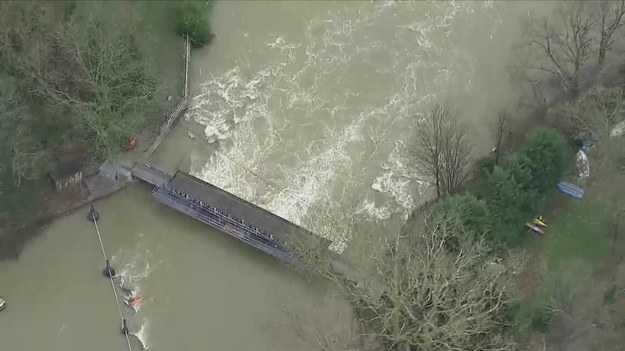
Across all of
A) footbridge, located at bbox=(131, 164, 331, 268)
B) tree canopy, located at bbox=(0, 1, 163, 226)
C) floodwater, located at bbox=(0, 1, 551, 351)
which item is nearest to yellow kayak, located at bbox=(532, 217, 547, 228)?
floodwater, located at bbox=(0, 1, 551, 351)

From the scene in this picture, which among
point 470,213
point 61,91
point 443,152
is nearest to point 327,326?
point 470,213

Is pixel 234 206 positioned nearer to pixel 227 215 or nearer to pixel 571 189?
pixel 227 215

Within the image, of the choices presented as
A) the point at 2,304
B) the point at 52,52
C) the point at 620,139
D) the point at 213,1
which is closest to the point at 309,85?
the point at 213,1

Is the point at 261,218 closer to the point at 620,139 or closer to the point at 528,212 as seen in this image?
the point at 528,212

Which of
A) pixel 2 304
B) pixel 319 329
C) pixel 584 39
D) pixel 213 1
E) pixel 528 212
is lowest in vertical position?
pixel 2 304

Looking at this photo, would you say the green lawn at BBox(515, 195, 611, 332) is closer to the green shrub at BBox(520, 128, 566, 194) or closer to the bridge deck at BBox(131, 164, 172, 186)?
the green shrub at BBox(520, 128, 566, 194)

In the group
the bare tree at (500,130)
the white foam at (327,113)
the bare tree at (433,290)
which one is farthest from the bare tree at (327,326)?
the bare tree at (500,130)
